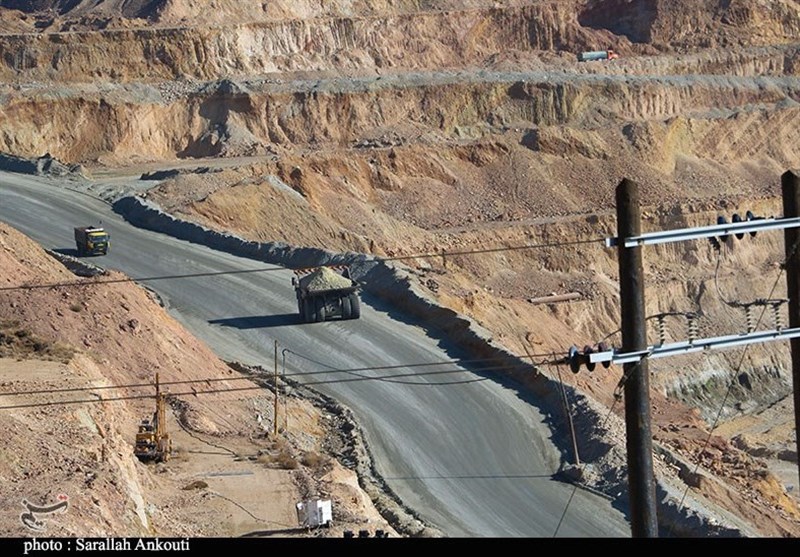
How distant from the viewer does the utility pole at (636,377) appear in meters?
13.2

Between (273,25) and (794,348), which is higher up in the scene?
(273,25)

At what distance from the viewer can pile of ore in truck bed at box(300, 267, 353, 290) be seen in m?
41.4

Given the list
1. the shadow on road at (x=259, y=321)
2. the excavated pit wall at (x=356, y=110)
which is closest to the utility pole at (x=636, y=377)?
the shadow on road at (x=259, y=321)

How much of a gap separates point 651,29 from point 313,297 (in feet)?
227

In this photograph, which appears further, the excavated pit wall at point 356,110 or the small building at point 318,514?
the excavated pit wall at point 356,110

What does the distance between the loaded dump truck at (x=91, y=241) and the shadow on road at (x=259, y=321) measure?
759 cm

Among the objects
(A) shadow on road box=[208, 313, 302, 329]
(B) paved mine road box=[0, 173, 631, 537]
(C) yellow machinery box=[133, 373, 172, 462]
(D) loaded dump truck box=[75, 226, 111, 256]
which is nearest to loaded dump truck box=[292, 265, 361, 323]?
(B) paved mine road box=[0, 173, 631, 537]

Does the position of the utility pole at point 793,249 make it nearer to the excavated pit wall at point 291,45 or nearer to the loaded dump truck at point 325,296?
the loaded dump truck at point 325,296

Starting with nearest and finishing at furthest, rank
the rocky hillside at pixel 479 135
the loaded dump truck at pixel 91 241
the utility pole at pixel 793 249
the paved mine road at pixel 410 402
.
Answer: the utility pole at pixel 793 249 → the paved mine road at pixel 410 402 → the loaded dump truck at pixel 91 241 → the rocky hillside at pixel 479 135

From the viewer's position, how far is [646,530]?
1359 cm

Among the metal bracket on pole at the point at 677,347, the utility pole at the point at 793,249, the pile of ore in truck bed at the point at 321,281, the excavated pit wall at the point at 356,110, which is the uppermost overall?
the excavated pit wall at the point at 356,110

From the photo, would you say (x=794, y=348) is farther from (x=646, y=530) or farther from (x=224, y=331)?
(x=224, y=331)

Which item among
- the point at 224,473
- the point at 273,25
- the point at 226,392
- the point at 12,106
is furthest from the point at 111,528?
the point at 273,25

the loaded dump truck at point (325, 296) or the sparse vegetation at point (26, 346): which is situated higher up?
the sparse vegetation at point (26, 346)
